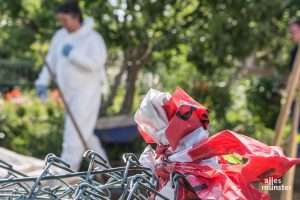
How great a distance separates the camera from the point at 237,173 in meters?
1.86

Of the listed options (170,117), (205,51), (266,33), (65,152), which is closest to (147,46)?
(205,51)

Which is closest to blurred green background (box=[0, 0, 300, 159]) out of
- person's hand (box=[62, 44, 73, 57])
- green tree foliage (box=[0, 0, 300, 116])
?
green tree foliage (box=[0, 0, 300, 116])

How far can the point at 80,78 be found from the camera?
258 inches

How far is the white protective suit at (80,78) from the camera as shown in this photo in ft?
21.0

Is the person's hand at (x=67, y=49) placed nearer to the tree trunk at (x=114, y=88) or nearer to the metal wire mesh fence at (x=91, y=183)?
the tree trunk at (x=114, y=88)

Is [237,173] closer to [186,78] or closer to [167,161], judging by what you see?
[167,161]

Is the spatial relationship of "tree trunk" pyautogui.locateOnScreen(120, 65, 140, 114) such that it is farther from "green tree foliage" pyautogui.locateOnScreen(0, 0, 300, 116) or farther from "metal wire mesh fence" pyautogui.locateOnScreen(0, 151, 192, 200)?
"metal wire mesh fence" pyautogui.locateOnScreen(0, 151, 192, 200)

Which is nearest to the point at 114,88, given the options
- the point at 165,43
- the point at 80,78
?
the point at 165,43

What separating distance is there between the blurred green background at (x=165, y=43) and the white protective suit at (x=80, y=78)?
0.99 m

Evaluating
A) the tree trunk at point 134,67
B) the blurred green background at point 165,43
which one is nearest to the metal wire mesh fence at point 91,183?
the blurred green background at point 165,43

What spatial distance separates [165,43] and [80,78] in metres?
1.33

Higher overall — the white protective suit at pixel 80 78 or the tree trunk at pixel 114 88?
the tree trunk at pixel 114 88

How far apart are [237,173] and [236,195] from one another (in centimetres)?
13

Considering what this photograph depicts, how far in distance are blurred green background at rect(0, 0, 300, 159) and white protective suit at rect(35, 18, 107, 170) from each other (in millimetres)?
988
